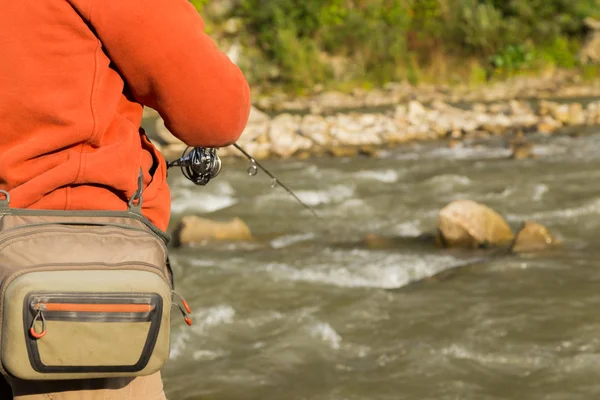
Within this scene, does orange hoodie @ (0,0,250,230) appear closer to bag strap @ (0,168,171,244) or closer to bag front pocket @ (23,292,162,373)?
bag strap @ (0,168,171,244)

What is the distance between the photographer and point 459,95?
16.9 m

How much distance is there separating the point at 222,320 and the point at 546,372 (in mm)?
1806

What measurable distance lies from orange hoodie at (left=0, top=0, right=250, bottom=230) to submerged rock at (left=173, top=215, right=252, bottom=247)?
572 cm

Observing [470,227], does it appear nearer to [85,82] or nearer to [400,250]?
[400,250]

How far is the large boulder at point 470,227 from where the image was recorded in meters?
6.75

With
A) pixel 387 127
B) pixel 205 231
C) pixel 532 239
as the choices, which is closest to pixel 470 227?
pixel 532 239

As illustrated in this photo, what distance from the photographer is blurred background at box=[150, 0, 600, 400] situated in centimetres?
462

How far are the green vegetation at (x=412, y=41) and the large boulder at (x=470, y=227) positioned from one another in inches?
440

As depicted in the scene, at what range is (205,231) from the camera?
7320 mm

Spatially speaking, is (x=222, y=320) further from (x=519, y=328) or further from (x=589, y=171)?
(x=589, y=171)

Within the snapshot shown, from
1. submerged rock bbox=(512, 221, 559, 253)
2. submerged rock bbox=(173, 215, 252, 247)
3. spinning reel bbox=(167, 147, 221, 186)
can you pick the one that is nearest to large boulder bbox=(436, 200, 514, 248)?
submerged rock bbox=(512, 221, 559, 253)

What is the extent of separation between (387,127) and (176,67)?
1219cm

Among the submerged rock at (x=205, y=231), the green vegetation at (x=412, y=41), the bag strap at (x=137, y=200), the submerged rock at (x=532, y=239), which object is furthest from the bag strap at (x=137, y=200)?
the green vegetation at (x=412, y=41)

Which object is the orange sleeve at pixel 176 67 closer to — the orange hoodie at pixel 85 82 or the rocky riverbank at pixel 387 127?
the orange hoodie at pixel 85 82
